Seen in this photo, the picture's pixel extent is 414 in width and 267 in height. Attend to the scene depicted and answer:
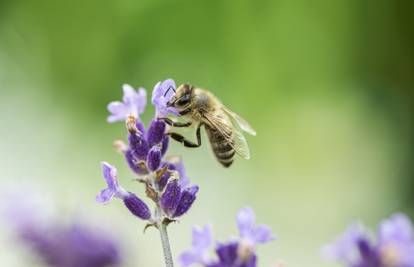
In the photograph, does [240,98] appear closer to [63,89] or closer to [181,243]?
[63,89]

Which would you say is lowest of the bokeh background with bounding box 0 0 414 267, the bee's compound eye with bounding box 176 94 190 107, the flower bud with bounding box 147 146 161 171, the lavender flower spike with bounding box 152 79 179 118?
the flower bud with bounding box 147 146 161 171

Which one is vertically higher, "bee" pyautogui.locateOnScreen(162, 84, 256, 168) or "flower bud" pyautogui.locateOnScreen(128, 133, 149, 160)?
"bee" pyautogui.locateOnScreen(162, 84, 256, 168)

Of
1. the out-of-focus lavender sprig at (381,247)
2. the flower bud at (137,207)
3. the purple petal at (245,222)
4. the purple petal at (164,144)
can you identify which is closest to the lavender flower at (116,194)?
the flower bud at (137,207)

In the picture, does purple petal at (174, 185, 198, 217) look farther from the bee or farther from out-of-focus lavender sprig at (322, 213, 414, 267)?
the bee

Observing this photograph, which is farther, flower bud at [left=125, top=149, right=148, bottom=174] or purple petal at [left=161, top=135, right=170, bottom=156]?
purple petal at [left=161, top=135, right=170, bottom=156]

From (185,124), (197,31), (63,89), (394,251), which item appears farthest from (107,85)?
(394,251)

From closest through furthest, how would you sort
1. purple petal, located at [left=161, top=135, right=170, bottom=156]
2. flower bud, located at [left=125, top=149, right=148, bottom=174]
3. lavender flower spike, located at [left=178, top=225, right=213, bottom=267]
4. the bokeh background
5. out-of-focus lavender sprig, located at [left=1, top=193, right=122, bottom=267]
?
1. lavender flower spike, located at [left=178, top=225, right=213, bottom=267]
2. flower bud, located at [left=125, top=149, right=148, bottom=174]
3. purple petal, located at [left=161, top=135, right=170, bottom=156]
4. out-of-focus lavender sprig, located at [left=1, top=193, right=122, bottom=267]
5. the bokeh background

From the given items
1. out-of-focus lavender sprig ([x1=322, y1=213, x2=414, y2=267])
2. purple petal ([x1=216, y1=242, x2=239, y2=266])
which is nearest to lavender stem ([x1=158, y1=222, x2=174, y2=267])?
purple petal ([x1=216, y1=242, x2=239, y2=266])
